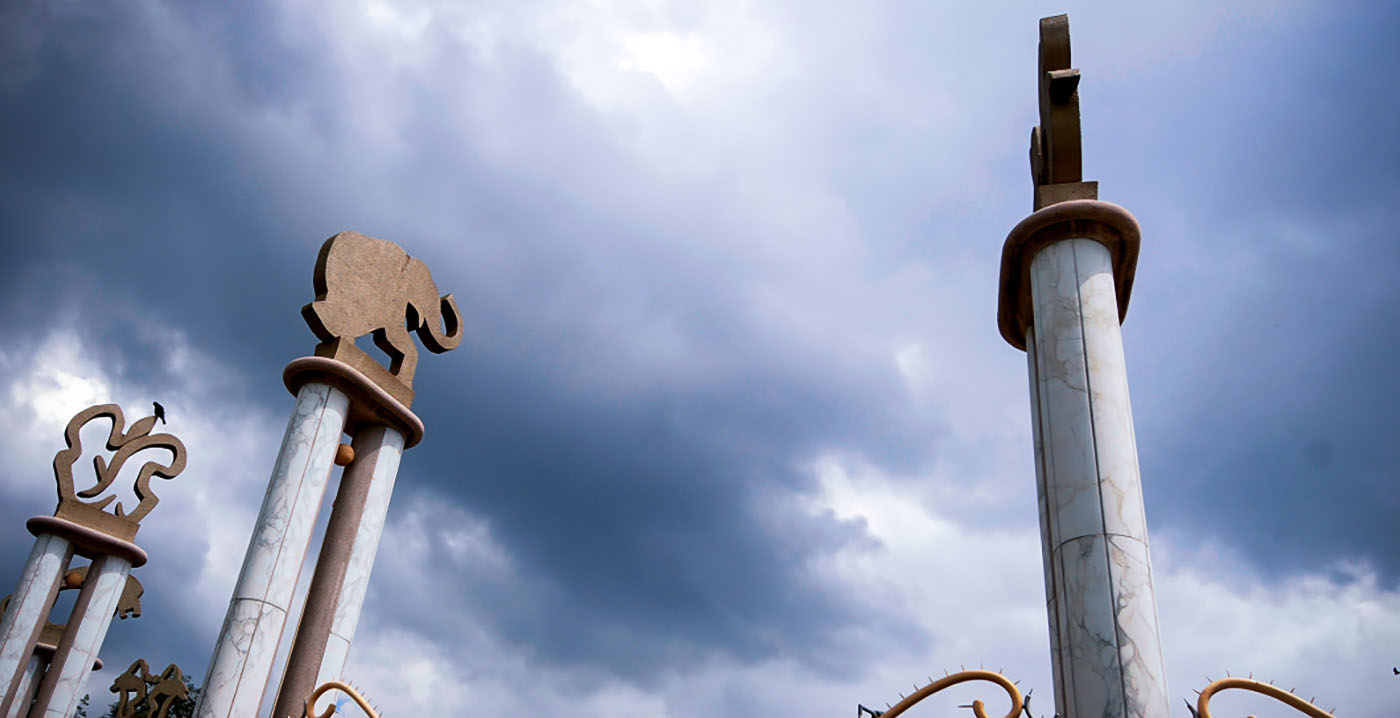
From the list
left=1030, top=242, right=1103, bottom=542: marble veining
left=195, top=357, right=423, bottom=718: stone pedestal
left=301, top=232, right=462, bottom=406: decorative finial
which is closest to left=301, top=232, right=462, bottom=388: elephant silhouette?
left=301, top=232, right=462, bottom=406: decorative finial

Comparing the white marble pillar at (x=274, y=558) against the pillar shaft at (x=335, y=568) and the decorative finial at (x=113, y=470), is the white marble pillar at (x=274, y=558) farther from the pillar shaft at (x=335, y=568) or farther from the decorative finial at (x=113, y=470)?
the decorative finial at (x=113, y=470)

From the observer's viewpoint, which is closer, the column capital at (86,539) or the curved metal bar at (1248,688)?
the curved metal bar at (1248,688)

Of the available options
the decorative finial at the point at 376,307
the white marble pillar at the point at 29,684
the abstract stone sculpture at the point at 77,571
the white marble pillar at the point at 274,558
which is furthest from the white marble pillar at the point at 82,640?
the white marble pillar at the point at 274,558

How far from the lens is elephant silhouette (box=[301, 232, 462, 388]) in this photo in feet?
31.3

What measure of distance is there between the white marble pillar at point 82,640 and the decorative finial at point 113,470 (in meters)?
0.61

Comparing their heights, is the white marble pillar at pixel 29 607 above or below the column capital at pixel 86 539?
below

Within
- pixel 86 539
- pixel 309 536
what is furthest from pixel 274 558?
pixel 86 539

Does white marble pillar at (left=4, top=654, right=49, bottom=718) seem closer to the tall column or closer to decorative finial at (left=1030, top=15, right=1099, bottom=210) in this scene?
the tall column

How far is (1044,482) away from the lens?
6730 millimetres

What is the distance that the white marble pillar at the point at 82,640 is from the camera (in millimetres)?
14445

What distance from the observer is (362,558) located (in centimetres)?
966

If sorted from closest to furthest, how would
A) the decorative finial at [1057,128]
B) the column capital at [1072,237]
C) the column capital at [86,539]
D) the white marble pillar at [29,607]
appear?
1. the column capital at [1072,237]
2. the decorative finial at [1057,128]
3. the white marble pillar at [29,607]
4. the column capital at [86,539]

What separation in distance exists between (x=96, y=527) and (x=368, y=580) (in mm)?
7754

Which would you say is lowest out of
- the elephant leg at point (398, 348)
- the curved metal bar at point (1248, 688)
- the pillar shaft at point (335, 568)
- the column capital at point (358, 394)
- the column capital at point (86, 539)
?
the curved metal bar at point (1248, 688)
